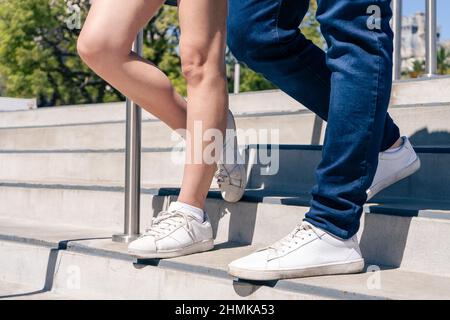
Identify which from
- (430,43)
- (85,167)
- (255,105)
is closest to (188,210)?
(85,167)

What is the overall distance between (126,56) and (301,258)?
802 millimetres

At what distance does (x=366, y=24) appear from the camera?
5.19ft

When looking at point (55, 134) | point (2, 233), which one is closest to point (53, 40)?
point (55, 134)

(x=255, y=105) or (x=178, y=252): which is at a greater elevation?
(x=255, y=105)

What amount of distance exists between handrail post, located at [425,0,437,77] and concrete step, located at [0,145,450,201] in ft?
4.83

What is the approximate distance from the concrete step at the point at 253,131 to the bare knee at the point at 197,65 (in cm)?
91

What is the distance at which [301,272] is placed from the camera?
1629 mm

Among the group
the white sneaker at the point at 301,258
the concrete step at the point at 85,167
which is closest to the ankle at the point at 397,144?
the white sneaker at the point at 301,258

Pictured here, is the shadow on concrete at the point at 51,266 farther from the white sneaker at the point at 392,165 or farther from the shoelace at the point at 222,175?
the white sneaker at the point at 392,165

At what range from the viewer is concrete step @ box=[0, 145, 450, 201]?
214 centimetres

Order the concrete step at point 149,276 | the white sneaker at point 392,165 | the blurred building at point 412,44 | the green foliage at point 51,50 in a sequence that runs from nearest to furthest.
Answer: the concrete step at point 149,276 → the white sneaker at point 392,165 → the green foliage at point 51,50 → the blurred building at point 412,44

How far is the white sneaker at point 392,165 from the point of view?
1937 mm

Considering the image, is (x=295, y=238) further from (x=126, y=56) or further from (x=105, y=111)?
(x=105, y=111)

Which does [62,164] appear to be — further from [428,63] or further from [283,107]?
[428,63]
